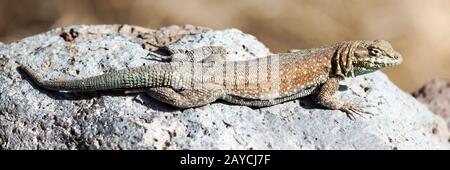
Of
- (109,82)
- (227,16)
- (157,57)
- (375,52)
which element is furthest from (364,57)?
(227,16)

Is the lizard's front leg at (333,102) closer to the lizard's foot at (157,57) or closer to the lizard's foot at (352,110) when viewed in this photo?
the lizard's foot at (352,110)

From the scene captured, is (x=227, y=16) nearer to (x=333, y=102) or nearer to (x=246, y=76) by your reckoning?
(x=246, y=76)

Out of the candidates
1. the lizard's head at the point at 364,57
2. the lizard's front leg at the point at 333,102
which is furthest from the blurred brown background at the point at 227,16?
the lizard's front leg at the point at 333,102

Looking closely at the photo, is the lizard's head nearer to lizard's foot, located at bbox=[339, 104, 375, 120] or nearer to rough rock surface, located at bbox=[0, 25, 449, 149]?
rough rock surface, located at bbox=[0, 25, 449, 149]

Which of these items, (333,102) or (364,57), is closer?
(333,102)

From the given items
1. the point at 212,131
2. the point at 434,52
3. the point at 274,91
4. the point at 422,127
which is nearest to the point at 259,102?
the point at 274,91

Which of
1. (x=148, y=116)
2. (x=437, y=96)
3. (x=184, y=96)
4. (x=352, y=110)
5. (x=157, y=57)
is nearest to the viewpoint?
(x=148, y=116)
